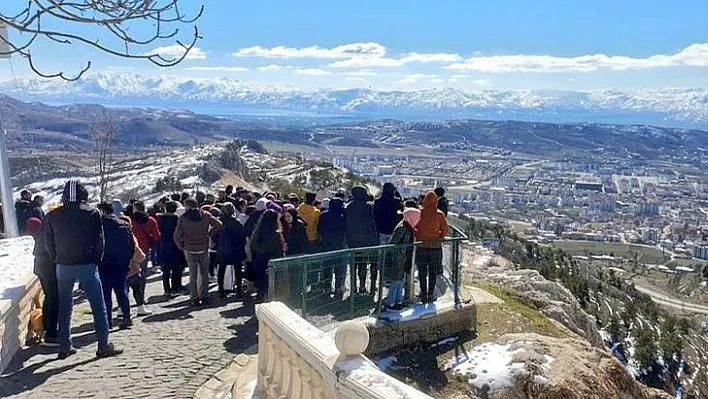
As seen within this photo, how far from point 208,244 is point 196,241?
0.21 metres

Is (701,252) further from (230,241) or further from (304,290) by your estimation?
(304,290)

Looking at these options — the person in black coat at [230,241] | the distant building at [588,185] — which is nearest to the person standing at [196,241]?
the person in black coat at [230,241]

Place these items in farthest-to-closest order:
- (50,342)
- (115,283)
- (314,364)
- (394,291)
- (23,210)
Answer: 1. (23,210)
2. (394,291)
3. (115,283)
4. (50,342)
5. (314,364)

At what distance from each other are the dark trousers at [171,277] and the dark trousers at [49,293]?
2.93 metres

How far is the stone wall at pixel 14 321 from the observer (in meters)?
6.37

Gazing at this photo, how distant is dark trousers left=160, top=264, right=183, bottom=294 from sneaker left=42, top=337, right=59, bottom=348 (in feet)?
9.65

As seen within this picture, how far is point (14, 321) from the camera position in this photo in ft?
22.1

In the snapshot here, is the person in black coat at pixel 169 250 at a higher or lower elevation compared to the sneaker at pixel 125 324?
higher

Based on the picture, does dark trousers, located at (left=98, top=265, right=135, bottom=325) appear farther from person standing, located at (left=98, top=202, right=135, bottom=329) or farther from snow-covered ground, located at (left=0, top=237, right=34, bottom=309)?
snow-covered ground, located at (left=0, top=237, right=34, bottom=309)

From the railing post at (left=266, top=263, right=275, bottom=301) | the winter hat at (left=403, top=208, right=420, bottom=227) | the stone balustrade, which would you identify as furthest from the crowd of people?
the stone balustrade

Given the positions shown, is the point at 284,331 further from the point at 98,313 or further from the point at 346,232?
the point at 346,232

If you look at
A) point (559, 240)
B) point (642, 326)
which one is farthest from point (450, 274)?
point (559, 240)

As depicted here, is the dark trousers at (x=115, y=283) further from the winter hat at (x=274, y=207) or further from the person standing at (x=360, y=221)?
the person standing at (x=360, y=221)

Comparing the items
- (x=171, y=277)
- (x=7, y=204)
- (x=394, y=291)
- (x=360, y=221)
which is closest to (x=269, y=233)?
(x=360, y=221)
